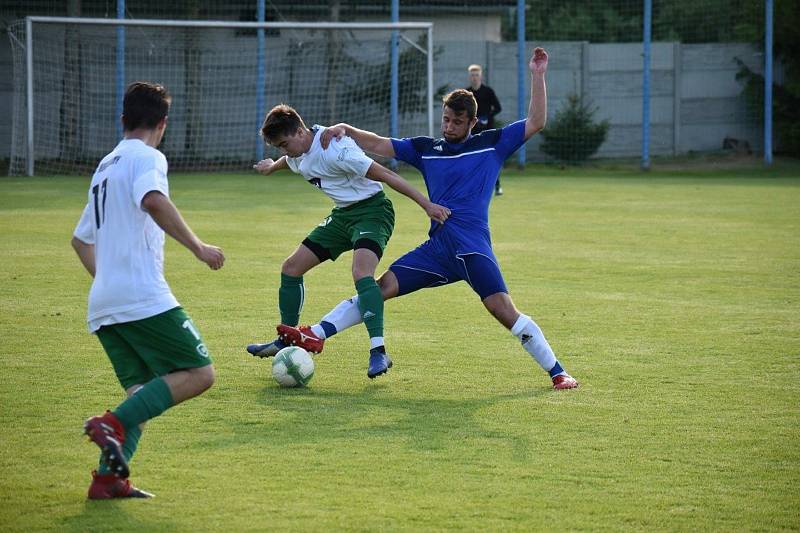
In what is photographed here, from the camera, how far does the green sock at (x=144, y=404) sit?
4590mm

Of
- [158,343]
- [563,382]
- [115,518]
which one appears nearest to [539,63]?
[563,382]

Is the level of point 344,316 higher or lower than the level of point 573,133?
lower

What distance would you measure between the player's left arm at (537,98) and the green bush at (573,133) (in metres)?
21.1

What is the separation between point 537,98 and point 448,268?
4.17 ft

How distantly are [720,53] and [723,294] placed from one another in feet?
68.4

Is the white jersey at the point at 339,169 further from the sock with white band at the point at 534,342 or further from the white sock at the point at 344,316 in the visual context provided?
the sock with white band at the point at 534,342

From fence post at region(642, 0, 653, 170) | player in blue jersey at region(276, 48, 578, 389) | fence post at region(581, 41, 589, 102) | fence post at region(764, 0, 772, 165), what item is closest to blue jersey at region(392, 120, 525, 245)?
player in blue jersey at region(276, 48, 578, 389)

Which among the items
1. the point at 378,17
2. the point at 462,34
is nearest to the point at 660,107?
the point at 462,34

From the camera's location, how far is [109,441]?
4410 millimetres

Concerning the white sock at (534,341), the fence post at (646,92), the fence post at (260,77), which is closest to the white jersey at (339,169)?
the white sock at (534,341)

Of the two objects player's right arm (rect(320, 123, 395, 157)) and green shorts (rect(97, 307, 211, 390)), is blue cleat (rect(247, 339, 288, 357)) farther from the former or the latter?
green shorts (rect(97, 307, 211, 390))

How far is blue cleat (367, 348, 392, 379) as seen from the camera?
22.6 feet

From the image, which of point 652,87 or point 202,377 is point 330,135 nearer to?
point 202,377

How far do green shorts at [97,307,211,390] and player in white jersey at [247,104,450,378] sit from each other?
7.46 feet
